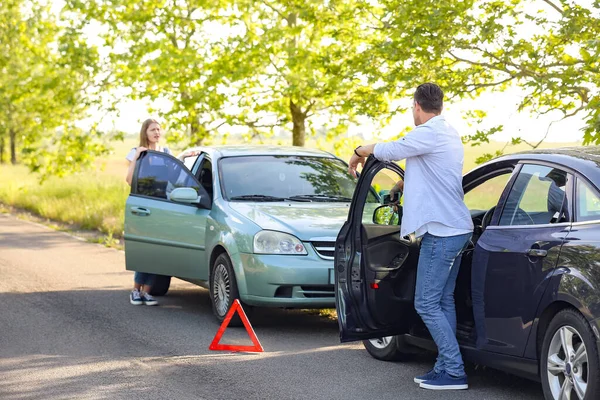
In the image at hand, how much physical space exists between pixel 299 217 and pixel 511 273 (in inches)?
139

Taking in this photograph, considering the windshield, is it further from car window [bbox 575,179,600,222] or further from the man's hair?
car window [bbox 575,179,600,222]

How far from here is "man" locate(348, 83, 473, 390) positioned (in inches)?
276

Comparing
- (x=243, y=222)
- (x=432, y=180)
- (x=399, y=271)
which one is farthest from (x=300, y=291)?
(x=432, y=180)

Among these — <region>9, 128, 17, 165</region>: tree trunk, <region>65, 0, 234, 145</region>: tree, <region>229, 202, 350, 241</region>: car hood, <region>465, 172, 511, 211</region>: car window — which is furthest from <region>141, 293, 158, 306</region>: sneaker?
<region>9, 128, 17, 165</region>: tree trunk

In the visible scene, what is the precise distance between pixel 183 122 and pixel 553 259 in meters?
19.4

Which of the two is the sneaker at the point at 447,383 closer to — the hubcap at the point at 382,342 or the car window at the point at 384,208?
the hubcap at the point at 382,342

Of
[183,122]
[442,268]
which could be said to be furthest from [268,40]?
[442,268]

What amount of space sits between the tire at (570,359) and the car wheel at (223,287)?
4.00m

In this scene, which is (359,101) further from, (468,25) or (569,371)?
(569,371)

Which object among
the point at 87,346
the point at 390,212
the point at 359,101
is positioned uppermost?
the point at 359,101

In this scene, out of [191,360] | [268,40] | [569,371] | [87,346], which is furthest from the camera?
[268,40]

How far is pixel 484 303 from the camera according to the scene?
6773 millimetres

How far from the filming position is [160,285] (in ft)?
39.4

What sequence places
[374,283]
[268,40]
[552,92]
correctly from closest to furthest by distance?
[374,283]
[552,92]
[268,40]
